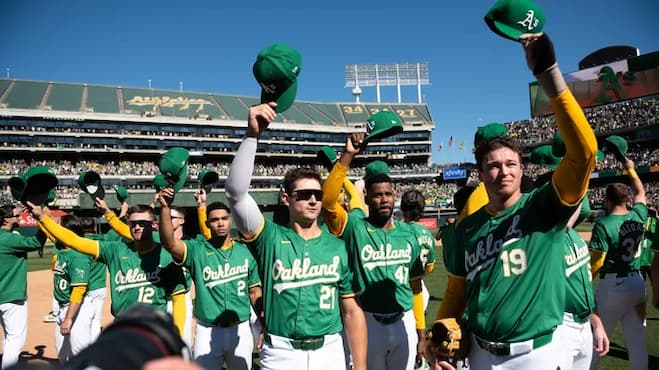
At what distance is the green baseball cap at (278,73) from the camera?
8.84 feet

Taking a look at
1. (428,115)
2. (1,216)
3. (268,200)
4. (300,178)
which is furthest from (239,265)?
→ (428,115)

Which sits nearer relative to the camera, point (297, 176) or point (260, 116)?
point (260, 116)

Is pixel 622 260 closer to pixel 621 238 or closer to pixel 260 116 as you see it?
pixel 621 238

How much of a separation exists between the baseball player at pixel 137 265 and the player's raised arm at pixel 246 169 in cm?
235

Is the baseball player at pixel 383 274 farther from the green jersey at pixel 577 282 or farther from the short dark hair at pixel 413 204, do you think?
the green jersey at pixel 577 282

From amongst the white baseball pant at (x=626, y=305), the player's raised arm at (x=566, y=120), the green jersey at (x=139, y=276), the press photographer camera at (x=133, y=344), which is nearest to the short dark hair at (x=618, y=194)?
the white baseball pant at (x=626, y=305)

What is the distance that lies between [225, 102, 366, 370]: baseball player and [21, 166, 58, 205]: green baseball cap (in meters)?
2.91

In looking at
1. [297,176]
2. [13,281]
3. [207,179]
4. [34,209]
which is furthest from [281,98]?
[13,281]

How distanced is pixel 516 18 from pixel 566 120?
22.6 inches

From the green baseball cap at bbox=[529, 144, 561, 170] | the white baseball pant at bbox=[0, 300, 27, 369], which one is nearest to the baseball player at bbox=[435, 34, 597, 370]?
the green baseball cap at bbox=[529, 144, 561, 170]

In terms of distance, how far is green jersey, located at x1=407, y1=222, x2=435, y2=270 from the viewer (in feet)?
17.7

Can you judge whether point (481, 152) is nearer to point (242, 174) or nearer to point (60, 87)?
point (242, 174)

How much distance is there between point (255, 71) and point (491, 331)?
83.9 inches

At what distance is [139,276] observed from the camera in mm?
5141
